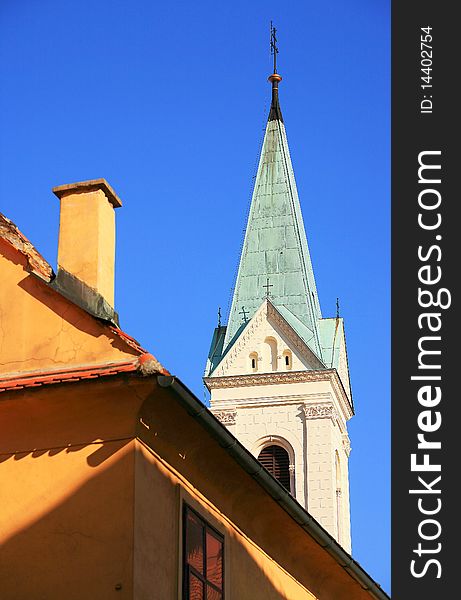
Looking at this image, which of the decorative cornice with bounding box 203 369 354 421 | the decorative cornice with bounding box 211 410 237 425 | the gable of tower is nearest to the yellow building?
the decorative cornice with bounding box 211 410 237 425

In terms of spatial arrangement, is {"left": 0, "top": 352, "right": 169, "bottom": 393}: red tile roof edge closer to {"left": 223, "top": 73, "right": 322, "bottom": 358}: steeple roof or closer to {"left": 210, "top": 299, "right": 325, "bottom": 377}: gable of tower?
{"left": 210, "top": 299, "right": 325, "bottom": 377}: gable of tower

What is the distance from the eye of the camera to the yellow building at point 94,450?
455 inches

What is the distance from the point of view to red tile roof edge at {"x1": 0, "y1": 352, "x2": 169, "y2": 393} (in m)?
11.7

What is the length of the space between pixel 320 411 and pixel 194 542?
4069 centimetres

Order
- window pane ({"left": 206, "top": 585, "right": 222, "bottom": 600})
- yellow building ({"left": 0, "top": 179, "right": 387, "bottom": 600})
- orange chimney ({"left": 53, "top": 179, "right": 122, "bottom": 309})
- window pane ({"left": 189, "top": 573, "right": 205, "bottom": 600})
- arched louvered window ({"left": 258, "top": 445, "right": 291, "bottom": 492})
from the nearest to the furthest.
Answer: yellow building ({"left": 0, "top": 179, "right": 387, "bottom": 600})
window pane ({"left": 189, "top": 573, "right": 205, "bottom": 600})
window pane ({"left": 206, "top": 585, "right": 222, "bottom": 600})
orange chimney ({"left": 53, "top": 179, "right": 122, "bottom": 309})
arched louvered window ({"left": 258, "top": 445, "right": 291, "bottom": 492})

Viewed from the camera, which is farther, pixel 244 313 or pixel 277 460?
pixel 244 313

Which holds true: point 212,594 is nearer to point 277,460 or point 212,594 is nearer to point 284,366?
point 277,460

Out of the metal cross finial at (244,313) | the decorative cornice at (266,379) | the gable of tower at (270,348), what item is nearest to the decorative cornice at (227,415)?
the decorative cornice at (266,379)

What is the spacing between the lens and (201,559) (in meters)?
13.0

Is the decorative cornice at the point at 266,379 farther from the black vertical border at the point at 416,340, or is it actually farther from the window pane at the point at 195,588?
the window pane at the point at 195,588

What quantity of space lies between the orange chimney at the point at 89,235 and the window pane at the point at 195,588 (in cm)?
271

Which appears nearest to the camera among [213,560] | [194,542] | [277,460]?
[194,542]

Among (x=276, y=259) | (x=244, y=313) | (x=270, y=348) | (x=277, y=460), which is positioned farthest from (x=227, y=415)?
(x=276, y=259)

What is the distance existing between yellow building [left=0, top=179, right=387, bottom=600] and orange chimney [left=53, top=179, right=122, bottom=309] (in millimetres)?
13
